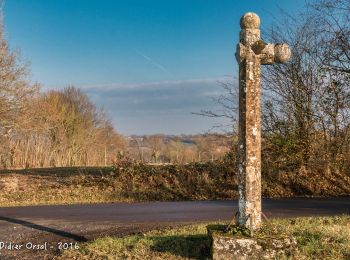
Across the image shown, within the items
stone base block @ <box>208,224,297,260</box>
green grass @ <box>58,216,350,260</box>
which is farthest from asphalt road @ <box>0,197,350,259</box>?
stone base block @ <box>208,224,297,260</box>

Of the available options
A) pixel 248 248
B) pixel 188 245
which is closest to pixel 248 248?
pixel 248 248

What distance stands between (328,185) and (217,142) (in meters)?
5.24

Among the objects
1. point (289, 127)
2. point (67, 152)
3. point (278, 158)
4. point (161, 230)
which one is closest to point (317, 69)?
point (289, 127)

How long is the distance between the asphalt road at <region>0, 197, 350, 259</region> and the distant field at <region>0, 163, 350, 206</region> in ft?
6.50

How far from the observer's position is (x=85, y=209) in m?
14.9

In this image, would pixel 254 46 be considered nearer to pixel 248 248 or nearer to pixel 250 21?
pixel 250 21

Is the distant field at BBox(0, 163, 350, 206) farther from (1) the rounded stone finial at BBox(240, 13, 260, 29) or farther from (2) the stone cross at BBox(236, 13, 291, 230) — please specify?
(1) the rounded stone finial at BBox(240, 13, 260, 29)

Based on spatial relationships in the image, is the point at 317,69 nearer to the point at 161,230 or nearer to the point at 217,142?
the point at 217,142

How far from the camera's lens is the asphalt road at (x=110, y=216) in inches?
404

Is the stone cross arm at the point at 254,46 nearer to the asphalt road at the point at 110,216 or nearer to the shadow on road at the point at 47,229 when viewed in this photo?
the asphalt road at the point at 110,216

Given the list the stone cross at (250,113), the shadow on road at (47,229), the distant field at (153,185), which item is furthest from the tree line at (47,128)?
the stone cross at (250,113)

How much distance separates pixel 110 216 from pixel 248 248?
6537 mm

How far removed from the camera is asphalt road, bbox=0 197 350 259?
10250 millimetres

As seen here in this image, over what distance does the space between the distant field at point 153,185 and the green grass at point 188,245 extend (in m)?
9.10
